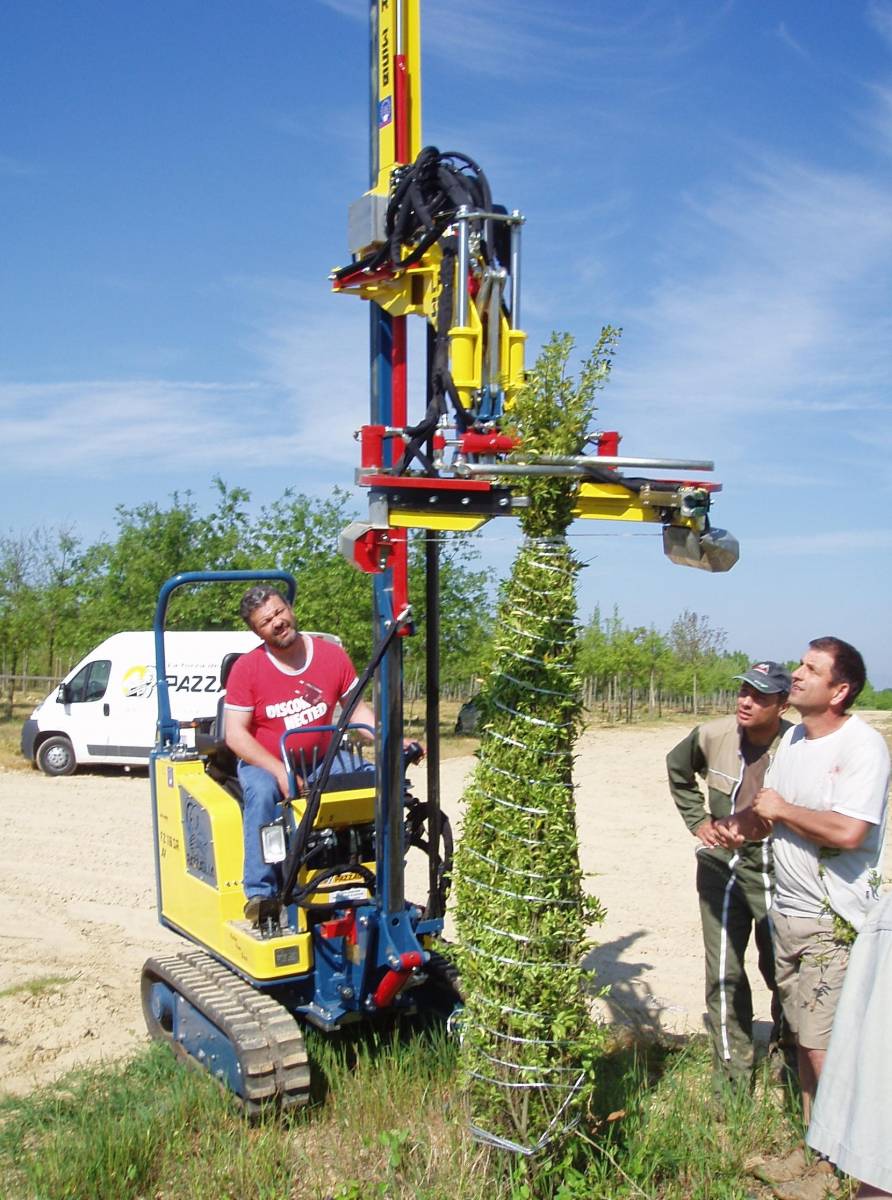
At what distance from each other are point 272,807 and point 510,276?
2583 millimetres

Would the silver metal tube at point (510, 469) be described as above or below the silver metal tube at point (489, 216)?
below

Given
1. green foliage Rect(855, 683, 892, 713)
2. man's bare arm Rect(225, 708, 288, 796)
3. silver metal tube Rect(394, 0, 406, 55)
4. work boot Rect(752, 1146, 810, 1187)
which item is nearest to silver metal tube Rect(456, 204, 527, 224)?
silver metal tube Rect(394, 0, 406, 55)

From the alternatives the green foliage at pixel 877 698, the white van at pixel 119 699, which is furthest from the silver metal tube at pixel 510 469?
the green foliage at pixel 877 698

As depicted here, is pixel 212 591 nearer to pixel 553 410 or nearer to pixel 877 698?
pixel 553 410

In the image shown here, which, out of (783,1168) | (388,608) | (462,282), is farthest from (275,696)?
(783,1168)

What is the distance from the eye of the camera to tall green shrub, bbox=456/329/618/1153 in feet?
12.5

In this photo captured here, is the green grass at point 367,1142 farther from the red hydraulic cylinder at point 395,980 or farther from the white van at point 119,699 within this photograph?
the white van at point 119,699

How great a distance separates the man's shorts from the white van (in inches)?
524

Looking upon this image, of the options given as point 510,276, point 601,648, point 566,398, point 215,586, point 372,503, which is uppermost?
point 510,276

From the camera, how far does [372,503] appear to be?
13.2 ft

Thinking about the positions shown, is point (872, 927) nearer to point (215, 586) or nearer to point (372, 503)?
point (372, 503)

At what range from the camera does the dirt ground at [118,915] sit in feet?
21.7

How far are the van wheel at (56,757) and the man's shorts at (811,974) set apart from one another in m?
14.8

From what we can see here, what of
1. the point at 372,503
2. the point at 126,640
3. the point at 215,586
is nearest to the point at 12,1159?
the point at 372,503
